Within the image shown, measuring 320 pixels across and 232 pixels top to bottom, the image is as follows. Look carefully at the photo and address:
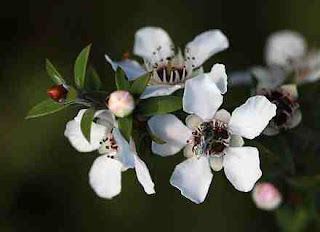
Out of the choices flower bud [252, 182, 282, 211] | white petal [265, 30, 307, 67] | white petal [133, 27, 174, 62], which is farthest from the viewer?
white petal [265, 30, 307, 67]

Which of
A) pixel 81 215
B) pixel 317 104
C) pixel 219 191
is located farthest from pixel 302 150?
pixel 81 215

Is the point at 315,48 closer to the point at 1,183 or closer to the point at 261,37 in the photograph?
the point at 261,37

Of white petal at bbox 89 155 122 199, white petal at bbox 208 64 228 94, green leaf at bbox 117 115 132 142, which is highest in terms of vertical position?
white petal at bbox 208 64 228 94

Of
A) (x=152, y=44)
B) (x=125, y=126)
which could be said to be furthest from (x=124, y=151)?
(x=152, y=44)

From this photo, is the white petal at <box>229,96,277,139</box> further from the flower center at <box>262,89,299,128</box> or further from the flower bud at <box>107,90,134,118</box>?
the flower bud at <box>107,90,134,118</box>

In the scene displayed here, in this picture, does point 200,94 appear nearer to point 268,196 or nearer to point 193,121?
point 193,121

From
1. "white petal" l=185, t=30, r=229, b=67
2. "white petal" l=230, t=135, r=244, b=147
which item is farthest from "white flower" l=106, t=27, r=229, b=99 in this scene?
"white petal" l=230, t=135, r=244, b=147

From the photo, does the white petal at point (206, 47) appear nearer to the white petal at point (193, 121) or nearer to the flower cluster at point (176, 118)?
the flower cluster at point (176, 118)

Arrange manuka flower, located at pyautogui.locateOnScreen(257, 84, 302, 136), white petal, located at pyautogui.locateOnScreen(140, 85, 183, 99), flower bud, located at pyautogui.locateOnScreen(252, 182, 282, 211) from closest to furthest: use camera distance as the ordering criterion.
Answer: white petal, located at pyautogui.locateOnScreen(140, 85, 183, 99) < manuka flower, located at pyautogui.locateOnScreen(257, 84, 302, 136) < flower bud, located at pyautogui.locateOnScreen(252, 182, 282, 211)
